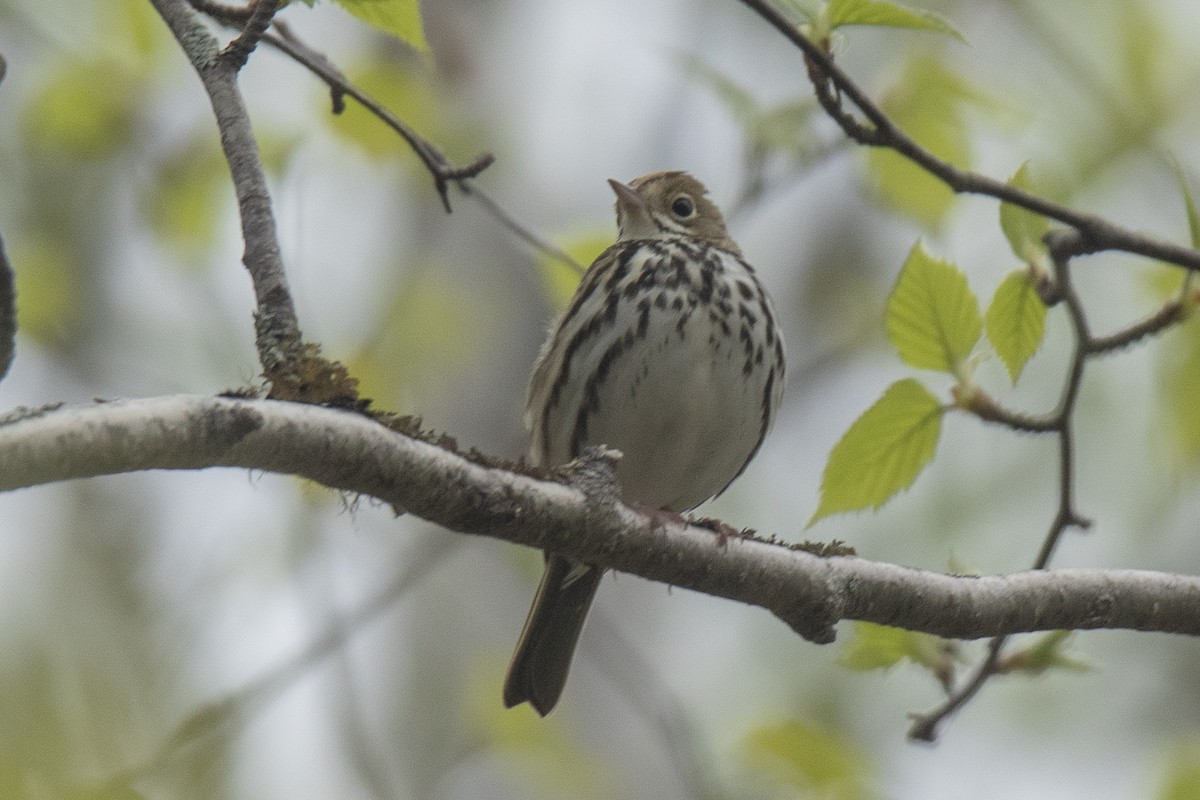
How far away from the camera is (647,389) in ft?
11.9

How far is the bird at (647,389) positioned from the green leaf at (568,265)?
0.05 metres

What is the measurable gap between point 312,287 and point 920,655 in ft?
14.9

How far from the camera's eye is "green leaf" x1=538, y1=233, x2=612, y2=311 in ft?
12.6

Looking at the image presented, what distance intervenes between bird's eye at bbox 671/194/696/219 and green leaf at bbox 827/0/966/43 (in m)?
1.87

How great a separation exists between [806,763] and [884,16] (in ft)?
6.02

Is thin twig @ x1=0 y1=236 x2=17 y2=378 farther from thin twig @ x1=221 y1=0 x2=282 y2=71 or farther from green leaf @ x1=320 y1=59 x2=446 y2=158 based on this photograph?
green leaf @ x1=320 y1=59 x2=446 y2=158

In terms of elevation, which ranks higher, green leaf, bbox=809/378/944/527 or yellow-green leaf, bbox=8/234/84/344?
yellow-green leaf, bbox=8/234/84/344

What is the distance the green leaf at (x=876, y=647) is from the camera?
286 cm

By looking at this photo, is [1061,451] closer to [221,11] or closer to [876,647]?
[876,647]

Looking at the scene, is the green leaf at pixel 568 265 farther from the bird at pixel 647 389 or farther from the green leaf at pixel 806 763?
the green leaf at pixel 806 763

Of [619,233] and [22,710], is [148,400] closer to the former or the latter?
[22,710]

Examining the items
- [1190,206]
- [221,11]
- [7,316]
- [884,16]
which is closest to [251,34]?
[221,11]

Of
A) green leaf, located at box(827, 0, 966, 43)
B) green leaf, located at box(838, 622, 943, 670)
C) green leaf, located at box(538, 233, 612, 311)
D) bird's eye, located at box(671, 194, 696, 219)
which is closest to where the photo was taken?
green leaf, located at box(827, 0, 966, 43)

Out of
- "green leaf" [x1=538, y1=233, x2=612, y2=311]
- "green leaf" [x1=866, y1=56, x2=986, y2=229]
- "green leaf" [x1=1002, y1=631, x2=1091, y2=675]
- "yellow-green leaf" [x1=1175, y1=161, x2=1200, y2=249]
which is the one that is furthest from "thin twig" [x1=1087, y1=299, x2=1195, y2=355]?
"green leaf" [x1=538, y1=233, x2=612, y2=311]
